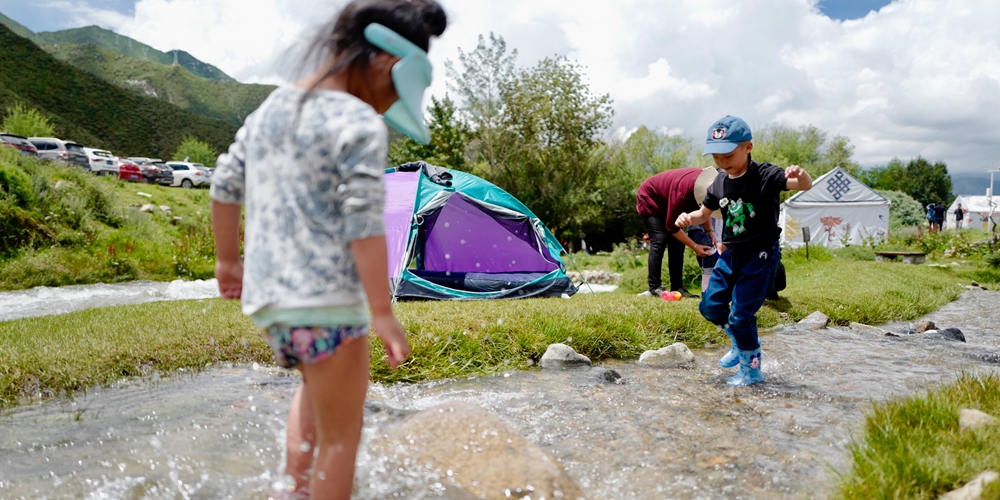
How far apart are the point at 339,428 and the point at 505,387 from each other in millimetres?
2178

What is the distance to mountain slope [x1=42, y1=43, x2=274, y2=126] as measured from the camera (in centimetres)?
11875

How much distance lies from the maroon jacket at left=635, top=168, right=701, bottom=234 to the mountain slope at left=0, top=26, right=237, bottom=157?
6181cm

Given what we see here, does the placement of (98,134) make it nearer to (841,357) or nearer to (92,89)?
(92,89)

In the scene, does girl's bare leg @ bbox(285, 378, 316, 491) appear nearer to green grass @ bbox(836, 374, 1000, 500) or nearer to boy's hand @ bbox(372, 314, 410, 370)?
boy's hand @ bbox(372, 314, 410, 370)

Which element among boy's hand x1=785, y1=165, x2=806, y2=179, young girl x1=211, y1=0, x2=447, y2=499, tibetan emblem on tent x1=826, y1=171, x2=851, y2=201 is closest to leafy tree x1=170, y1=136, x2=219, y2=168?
tibetan emblem on tent x1=826, y1=171, x2=851, y2=201

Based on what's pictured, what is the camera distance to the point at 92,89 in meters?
68.5

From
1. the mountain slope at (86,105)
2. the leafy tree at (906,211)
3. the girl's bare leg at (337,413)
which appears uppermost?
the mountain slope at (86,105)

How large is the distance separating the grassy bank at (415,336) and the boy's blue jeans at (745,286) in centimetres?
108

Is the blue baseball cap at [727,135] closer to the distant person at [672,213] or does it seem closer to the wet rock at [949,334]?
the distant person at [672,213]

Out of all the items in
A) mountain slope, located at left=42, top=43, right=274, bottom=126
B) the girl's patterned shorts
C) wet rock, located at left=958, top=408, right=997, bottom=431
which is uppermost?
mountain slope, located at left=42, top=43, right=274, bottom=126

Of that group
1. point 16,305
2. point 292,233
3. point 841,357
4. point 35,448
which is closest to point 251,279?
point 292,233

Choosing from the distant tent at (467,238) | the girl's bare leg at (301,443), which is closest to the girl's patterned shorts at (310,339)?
the girl's bare leg at (301,443)

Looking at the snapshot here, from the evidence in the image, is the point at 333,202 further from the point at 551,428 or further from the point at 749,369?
the point at 749,369

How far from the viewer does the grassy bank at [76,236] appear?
1027 cm
